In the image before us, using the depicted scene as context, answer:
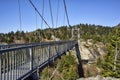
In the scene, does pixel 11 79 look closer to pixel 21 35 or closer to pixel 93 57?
pixel 93 57

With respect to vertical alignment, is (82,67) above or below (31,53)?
below

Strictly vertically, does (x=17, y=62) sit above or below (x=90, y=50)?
above

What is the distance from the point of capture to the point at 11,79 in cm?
766

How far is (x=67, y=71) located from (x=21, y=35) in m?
54.0

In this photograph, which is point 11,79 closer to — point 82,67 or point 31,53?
point 31,53

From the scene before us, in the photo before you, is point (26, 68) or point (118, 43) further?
point (118, 43)

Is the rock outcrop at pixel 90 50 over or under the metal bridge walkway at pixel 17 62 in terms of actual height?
under

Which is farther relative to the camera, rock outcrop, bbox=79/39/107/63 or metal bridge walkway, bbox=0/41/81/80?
rock outcrop, bbox=79/39/107/63

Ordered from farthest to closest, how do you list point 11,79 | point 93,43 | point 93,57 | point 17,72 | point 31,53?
point 93,43
point 93,57
point 31,53
point 17,72
point 11,79

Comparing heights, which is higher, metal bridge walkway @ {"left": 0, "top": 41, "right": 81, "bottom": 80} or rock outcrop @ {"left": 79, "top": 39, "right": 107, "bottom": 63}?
metal bridge walkway @ {"left": 0, "top": 41, "right": 81, "bottom": 80}

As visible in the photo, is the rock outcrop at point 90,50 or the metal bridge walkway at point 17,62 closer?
the metal bridge walkway at point 17,62

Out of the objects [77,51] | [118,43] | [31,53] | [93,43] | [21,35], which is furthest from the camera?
[21,35]

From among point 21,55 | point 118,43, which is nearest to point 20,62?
point 21,55

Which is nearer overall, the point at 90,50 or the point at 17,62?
the point at 17,62
